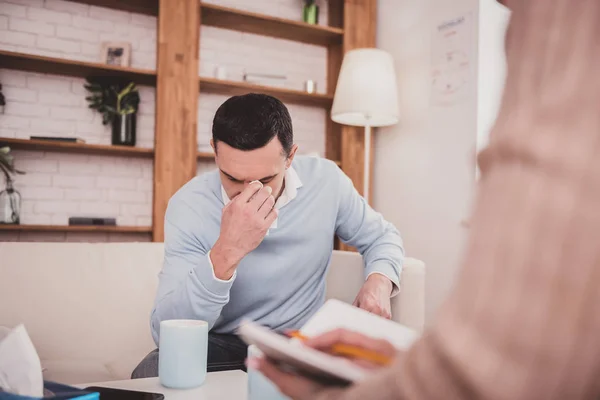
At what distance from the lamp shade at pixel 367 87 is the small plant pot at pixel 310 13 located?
0.54 meters

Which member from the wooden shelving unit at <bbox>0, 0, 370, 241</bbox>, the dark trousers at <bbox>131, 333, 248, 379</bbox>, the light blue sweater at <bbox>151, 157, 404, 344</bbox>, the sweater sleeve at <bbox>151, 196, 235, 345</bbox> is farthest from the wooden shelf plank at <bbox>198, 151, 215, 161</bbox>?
the dark trousers at <bbox>131, 333, 248, 379</bbox>

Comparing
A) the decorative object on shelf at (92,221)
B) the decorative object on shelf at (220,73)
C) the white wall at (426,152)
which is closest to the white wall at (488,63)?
the white wall at (426,152)

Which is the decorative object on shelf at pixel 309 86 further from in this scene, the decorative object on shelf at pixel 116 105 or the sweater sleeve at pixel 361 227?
the sweater sleeve at pixel 361 227

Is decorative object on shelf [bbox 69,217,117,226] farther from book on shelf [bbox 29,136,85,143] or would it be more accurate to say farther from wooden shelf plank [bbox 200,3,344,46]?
wooden shelf plank [bbox 200,3,344,46]

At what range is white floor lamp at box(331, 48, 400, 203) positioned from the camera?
10.6ft

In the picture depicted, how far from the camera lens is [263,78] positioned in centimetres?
367

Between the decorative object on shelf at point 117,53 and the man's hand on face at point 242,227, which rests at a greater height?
the decorative object on shelf at point 117,53

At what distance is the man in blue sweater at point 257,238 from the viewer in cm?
135

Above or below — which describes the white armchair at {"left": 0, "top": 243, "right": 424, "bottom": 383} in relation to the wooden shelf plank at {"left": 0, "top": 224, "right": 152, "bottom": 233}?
below

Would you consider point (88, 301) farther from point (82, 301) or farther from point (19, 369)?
point (19, 369)

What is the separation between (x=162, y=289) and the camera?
1438 millimetres

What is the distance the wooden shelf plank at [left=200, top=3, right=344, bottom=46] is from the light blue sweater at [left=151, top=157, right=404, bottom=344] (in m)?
1.90

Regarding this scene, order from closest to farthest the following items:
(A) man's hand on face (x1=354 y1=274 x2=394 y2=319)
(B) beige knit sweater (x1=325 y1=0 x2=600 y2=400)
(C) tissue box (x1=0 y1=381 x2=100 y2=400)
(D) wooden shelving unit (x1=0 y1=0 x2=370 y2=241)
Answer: (B) beige knit sweater (x1=325 y1=0 x2=600 y2=400)
(C) tissue box (x1=0 y1=381 x2=100 y2=400)
(A) man's hand on face (x1=354 y1=274 x2=394 y2=319)
(D) wooden shelving unit (x1=0 y1=0 x2=370 y2=241)

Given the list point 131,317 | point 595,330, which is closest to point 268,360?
point 595,330
